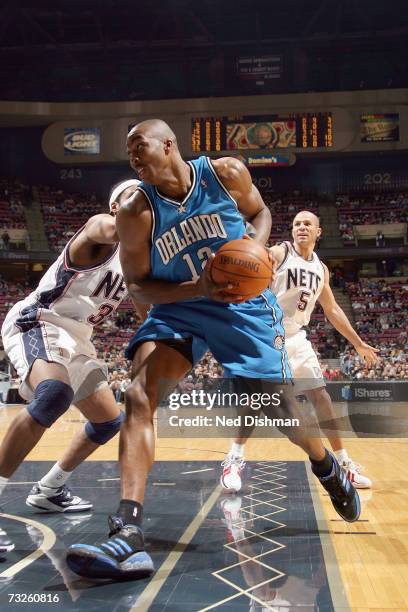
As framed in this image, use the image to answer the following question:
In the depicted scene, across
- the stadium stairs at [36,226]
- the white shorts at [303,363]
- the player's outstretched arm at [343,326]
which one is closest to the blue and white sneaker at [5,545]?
the white shorts at [303,363]

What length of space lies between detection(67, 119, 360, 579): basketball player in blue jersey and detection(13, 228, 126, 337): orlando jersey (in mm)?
785

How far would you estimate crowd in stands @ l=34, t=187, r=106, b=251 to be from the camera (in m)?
26.8

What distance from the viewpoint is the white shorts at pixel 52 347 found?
12.4ft

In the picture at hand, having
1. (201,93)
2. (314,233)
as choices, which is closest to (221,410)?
(314,233)

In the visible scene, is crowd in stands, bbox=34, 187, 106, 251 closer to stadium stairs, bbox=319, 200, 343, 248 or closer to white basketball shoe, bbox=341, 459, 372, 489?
stadium stairs, bbox=319, 200, 343, 248

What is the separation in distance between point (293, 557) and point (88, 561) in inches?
41.8

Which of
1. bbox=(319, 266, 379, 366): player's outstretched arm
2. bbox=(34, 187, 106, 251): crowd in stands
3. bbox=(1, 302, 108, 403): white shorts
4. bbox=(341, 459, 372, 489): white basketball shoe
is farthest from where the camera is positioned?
bbox=(34, 187, 106, 251): crowd in stands

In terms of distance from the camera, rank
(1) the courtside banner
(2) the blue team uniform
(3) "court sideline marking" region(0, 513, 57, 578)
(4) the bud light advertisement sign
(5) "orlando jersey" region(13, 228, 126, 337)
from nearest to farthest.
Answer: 1. (3) "court sideline marking" region(0, 513, 57, 578)
2. (2) the blue team uniform
3. (5) "orlando jersey" region(13, 228, 126, 337)
4. (1) the courtside banner
5. (4) the bud light advertisement sign

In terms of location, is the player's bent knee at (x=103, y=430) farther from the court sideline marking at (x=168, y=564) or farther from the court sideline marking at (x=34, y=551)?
the court sideline marking at (x=168, y=564)

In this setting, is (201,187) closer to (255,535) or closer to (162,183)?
(162,183)

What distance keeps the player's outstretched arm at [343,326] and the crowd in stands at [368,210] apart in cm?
2094

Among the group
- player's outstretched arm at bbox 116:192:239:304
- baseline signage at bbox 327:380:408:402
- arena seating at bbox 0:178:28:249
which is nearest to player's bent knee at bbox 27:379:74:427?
player's outstretched arm at bbox 116:192:239:304

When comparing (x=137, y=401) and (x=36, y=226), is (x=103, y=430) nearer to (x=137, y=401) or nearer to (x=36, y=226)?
(x=137, y=401)

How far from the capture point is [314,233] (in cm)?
569
